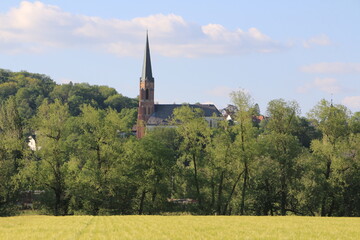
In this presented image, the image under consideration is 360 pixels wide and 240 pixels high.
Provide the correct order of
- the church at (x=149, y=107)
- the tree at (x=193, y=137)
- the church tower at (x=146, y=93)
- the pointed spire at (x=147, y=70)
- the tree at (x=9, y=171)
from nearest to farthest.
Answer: the tree at (x=9, y=171), the tree at (x=193, y=137), the pointed spire at (x=147, y=70), the church tower at (x=146, y=93), the church at (x=149, y=107)

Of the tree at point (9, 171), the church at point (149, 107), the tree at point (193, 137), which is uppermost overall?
the church at point (149, 107)

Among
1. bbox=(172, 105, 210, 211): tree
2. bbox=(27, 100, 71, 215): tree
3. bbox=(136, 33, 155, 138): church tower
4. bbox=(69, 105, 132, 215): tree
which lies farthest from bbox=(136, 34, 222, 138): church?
bbox=(27, 100, 71, 215): tree

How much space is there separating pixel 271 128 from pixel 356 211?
13.5m

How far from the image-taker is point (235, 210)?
69.8m

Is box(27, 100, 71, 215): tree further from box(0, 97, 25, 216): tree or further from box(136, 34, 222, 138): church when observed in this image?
box(136, 34, 222, 138): church

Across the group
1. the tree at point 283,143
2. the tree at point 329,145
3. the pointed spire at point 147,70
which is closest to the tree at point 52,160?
the tree at point 283,143

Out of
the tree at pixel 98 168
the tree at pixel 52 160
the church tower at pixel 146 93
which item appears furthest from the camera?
the church tower at pixel 146 93

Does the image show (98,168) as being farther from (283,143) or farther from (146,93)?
(146,93)

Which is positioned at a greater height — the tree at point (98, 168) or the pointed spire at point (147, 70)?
the pointed spire at point (147, 70)

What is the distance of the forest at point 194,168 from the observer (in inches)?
2569

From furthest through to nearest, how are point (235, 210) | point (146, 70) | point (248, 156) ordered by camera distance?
point (146, 70) < point (235, 210) < point (248, 156)

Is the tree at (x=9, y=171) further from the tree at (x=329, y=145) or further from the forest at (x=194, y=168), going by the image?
the tree at (x=329, y=145)

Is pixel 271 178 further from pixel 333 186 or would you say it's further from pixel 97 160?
pixel 97 160

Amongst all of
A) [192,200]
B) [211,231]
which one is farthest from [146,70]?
[211,231]
